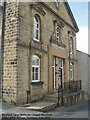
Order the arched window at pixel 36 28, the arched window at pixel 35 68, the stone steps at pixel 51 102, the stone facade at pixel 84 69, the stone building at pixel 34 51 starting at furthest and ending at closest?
the stone facade at pixel 84 69 < the arched window at pixel 36 28 < the arched window at pixel 35 68 < the stone building at pixel 34 51 < the stone steps at pixel 51 102

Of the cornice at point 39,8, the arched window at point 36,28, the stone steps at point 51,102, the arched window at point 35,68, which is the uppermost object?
the cornice at point 39,8

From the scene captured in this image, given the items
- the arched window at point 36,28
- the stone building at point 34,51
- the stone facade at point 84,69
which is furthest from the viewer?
the stone facade at point 84,69

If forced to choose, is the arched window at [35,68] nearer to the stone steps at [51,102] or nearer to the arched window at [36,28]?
the arched window at [36,28]

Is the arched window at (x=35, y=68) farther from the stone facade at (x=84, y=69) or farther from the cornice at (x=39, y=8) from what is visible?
the stone facade at (x=84, y=69)

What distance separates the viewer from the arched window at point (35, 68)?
53.4 ft

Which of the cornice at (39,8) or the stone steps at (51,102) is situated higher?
the cornice at (39,8)

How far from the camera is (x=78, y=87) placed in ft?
76.5

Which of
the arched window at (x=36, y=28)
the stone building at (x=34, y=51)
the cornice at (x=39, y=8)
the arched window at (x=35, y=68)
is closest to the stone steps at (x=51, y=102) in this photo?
the stone building at (x=34, y=51)

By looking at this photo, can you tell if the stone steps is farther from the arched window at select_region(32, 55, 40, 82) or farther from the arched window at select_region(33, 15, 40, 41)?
the arched window at select_region(33, 15, 40, 41)

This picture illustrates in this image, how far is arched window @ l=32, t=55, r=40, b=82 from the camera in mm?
16266

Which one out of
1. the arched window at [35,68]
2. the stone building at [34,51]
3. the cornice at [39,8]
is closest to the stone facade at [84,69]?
the stone building at [34,51]

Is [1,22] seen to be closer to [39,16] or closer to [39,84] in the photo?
[39,16]

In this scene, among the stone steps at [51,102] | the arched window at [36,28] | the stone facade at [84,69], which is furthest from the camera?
the stone facade at [84,69]

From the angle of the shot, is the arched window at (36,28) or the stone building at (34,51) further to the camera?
the arched window at (36,28)
